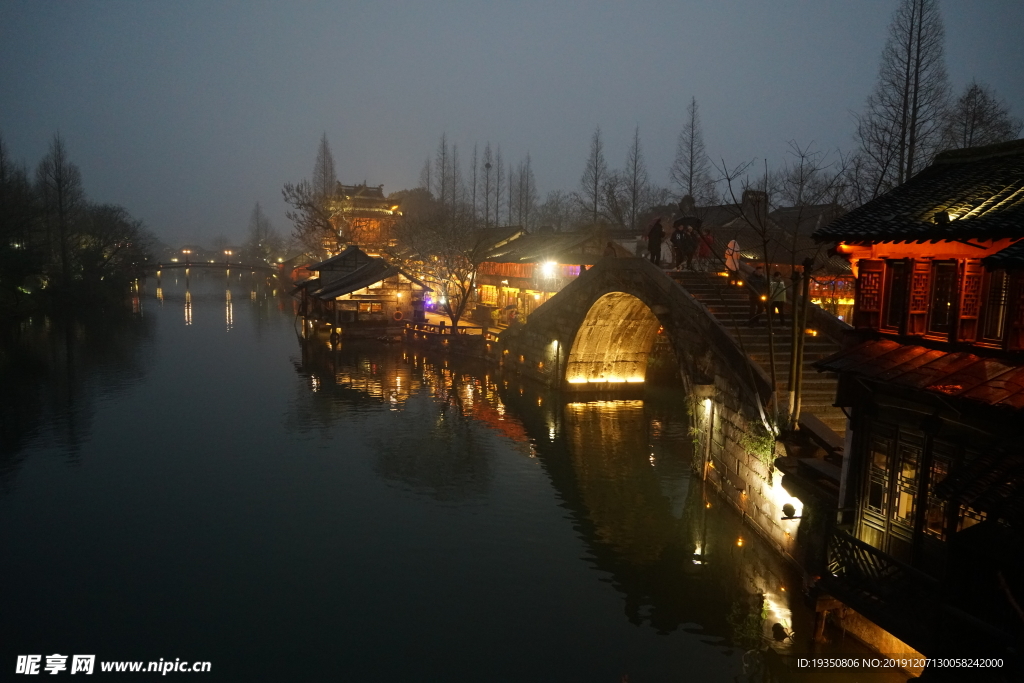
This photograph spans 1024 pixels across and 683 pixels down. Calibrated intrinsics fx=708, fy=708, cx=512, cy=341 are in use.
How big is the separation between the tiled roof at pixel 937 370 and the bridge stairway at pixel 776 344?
441 centimetres

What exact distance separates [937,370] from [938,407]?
0.62 meters

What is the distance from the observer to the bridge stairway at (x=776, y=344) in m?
16.7

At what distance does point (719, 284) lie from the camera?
74.6 feet

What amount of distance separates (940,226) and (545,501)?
Answer: 476 inches

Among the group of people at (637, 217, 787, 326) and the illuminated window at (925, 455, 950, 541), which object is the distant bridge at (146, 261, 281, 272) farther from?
the illuminated window at (925, 455, 950, 541)

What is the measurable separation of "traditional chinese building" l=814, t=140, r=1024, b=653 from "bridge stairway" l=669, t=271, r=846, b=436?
4738 mm

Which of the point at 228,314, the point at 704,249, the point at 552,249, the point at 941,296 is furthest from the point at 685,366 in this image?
the point at 228,314

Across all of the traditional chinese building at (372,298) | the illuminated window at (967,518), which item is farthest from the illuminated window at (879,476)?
the traditional chinese building at (372,298)

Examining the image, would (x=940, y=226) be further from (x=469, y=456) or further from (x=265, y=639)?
(x=469, y=456)

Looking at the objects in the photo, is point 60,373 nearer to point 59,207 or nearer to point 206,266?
point 59,207

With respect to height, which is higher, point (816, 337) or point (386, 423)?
point (816, 337)

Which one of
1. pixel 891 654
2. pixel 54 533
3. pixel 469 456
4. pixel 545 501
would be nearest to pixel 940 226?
pixel 891 654

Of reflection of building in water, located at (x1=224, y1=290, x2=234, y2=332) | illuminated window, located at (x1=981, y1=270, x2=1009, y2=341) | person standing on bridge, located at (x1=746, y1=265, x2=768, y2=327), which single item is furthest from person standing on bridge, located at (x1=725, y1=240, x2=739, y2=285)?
reflection of building in water, located at (x1=224, y1=290, x2=234, y2=332)

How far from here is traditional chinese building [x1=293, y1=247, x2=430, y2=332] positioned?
48.2 m
